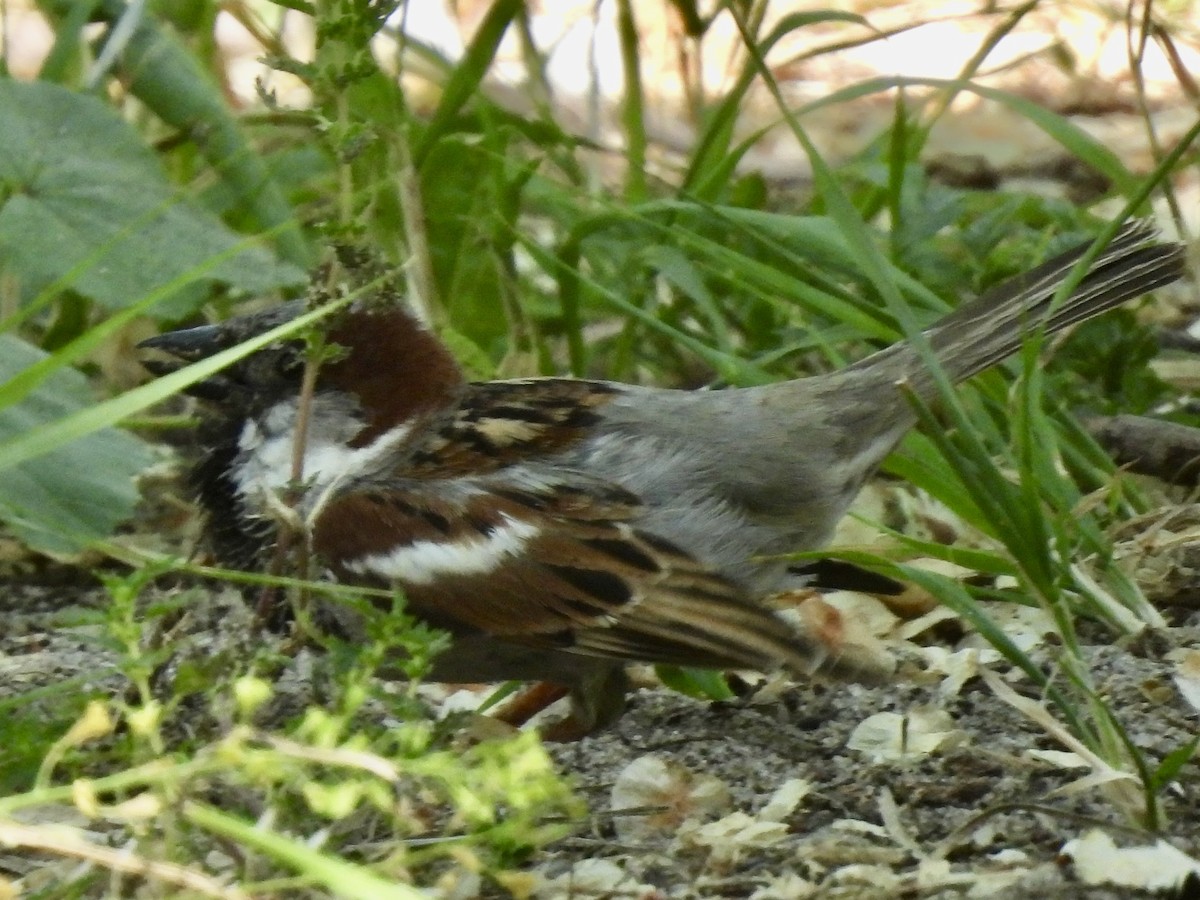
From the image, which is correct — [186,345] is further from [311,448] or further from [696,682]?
[696,682]

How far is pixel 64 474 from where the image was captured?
222 centimetres

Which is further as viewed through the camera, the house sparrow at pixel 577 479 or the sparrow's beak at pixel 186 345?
the sparrow's beak at pixel 186 345

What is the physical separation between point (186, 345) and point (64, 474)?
512 mm

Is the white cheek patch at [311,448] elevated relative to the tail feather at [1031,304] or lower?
lower

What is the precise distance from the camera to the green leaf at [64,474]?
2.14 metres

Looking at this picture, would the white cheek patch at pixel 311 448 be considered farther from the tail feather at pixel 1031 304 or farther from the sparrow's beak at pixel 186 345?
the tail feather at pixel 1031 304

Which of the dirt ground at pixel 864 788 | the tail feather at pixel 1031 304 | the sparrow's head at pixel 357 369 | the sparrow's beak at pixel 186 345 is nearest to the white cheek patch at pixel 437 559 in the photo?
the dirt ground at pixel 864 788

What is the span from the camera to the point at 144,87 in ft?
10.2

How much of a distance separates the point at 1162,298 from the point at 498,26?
5.55ft

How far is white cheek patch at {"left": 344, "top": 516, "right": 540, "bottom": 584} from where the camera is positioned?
242 centimetres

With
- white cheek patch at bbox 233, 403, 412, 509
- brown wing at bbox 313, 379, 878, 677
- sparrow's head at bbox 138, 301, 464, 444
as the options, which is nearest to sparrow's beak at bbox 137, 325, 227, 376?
sparrow's head at bbox 138, 301, 464, 444

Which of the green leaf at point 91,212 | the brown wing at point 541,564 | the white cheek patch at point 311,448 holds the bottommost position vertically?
the brown wing at point 541,564

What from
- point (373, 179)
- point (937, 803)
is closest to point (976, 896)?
point (937, 803)

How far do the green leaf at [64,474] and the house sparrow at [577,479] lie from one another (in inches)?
6.9
